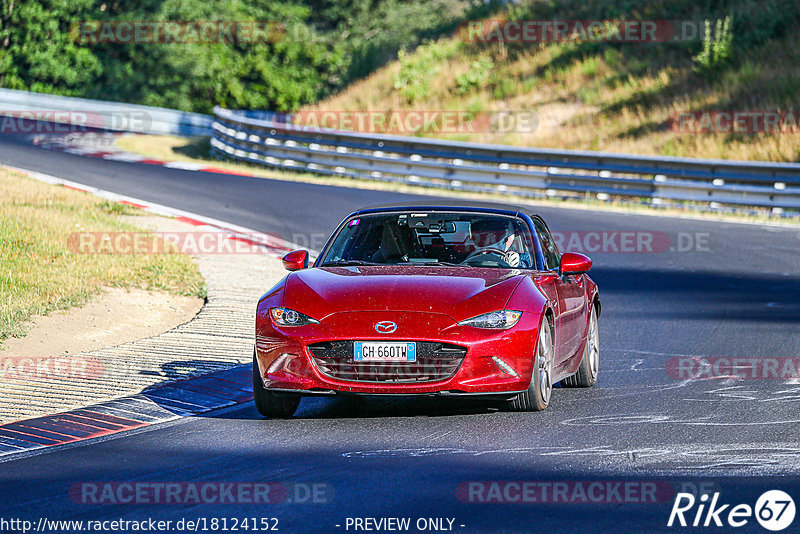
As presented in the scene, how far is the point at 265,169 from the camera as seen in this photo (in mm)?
31391

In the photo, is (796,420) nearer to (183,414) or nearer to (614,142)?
(183,414)

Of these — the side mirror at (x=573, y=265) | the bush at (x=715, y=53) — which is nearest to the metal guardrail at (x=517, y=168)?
the bush at (x=715, y=53)

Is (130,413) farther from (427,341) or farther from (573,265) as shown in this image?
(573,265)

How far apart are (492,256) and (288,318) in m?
1.78

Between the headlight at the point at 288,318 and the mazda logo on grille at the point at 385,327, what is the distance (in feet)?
1.44

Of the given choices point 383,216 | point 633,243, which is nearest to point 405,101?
point 633,243

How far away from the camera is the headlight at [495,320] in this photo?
26.5 feet

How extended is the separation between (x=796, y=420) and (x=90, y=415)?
4.76 meters

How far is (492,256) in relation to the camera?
9227 mm

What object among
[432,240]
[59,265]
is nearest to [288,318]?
[432,240]

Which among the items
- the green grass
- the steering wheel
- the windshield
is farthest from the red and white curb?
the green grass

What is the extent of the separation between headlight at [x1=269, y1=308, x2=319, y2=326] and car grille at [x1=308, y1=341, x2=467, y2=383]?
11.3 inches

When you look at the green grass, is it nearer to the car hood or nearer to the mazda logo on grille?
the car hood

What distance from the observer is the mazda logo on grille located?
26.1 feet
